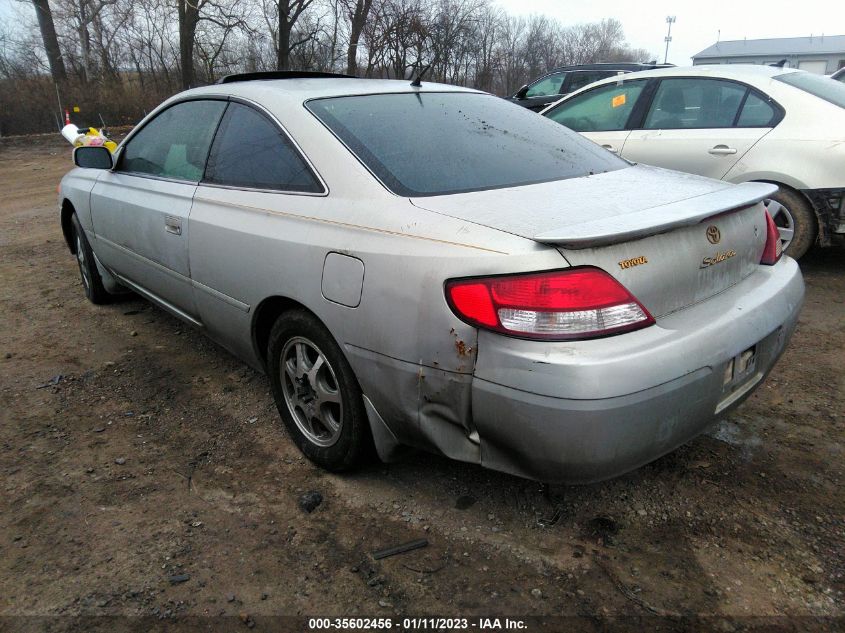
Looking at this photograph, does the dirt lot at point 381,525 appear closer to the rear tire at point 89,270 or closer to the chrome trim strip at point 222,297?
A: the chrome trim strip at point 222,297

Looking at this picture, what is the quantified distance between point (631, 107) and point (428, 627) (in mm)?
4973

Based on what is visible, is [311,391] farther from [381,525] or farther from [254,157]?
[254,157]

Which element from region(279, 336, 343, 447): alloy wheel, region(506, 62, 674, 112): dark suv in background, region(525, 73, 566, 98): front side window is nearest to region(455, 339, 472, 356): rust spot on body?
region(279, 336, 343, 447): alloy wheel

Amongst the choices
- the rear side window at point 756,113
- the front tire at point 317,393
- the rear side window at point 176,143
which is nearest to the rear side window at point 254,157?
the rear side window at point 176,143

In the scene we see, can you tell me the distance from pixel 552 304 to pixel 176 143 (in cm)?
256

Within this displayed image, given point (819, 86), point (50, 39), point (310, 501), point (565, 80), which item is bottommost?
point (310, 501)

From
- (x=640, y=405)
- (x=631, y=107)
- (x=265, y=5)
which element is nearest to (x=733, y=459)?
(x=640, y=405)

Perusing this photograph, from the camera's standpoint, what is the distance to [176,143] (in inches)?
136

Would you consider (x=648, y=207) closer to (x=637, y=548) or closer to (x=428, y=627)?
(x=637, y=548)

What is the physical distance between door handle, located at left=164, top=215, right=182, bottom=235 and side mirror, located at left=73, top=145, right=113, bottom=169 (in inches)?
45.9

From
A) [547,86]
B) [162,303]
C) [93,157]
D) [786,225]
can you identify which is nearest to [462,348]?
[162,303]

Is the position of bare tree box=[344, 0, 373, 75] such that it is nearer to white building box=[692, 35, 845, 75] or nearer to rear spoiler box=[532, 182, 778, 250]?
rear spoiler box=[532, 182, 778, 250]

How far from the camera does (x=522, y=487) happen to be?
248cm

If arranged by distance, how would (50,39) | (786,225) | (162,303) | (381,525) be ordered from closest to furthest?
(381,525)
(162,303)
(786,225)
(50,39)
